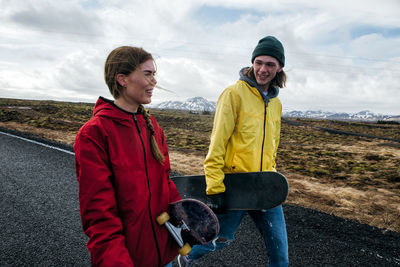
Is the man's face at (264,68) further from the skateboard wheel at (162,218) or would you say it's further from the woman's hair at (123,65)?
the skateboard wheel at (162,218)

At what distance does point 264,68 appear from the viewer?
2188 mm

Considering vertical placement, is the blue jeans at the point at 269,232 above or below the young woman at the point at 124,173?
below

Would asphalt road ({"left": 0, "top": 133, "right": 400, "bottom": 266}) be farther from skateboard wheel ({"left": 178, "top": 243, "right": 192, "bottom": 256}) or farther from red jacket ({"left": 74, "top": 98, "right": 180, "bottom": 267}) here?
red jacket ({"left": 74, "top": 98, "right": 180, "bottom": 267})

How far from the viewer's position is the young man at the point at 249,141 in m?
2.05

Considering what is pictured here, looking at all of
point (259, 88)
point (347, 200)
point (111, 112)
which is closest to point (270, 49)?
point (259, 88)

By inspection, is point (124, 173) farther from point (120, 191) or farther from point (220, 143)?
point (220, 143)

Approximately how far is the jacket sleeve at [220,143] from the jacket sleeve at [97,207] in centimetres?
92

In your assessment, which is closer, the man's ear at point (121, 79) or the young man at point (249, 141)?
the man's ear at point (121, 79)

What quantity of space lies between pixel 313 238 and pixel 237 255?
3.63 feet

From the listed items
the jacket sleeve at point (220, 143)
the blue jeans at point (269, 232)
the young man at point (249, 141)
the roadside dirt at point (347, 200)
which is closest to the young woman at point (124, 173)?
the jacket sleeve at point (220, 143)

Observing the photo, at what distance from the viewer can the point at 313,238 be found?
317cm

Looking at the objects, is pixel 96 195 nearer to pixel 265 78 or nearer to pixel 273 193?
pixel 273 193

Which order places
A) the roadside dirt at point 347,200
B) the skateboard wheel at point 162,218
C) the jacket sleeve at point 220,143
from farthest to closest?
the roadside dirt at point 347,200
the jacket sleeve at point 220,143
the skateboard wheel at point 162,218

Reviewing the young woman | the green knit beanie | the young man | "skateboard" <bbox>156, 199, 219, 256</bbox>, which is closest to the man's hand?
the young man
